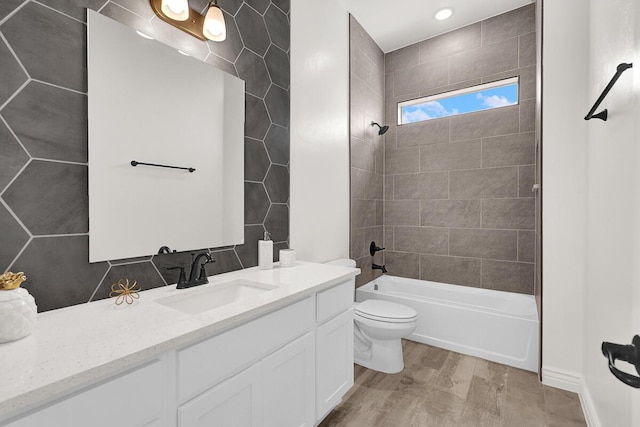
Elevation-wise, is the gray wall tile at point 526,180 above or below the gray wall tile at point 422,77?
below

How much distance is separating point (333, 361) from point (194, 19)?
6.27 ft

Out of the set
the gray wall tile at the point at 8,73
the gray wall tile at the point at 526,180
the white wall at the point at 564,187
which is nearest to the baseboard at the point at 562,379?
the white wall at the point at 564,187

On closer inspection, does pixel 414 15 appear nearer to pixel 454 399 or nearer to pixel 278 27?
pixel 278 27

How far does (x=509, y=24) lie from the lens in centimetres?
284

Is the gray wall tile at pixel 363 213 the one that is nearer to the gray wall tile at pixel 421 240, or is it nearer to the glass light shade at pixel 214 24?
the gray wall tile at pixel 421 240

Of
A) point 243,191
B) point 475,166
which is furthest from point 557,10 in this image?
point 243,191

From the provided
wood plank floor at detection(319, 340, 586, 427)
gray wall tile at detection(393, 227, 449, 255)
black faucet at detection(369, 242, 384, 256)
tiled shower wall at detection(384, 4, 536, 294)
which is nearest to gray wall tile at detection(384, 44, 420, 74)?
tiled shower wall at detection(384, 4, 536, 294)

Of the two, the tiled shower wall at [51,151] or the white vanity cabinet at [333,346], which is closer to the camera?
the tiled shower wall at [51,151]

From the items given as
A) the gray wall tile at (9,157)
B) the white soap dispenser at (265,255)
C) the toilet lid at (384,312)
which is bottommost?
the toilet lid at (384,312)

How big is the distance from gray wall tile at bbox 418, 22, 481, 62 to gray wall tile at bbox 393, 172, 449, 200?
127 cm

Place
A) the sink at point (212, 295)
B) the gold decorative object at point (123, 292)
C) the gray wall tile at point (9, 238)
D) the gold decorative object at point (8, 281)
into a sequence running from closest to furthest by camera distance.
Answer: the gold decorative object at point (8, 281)
the gray wall tile at point (9, 238)
the gold decorative object at point (123, 292)
the sink at point (212, 295)

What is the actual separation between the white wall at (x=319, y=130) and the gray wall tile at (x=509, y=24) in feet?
4.57

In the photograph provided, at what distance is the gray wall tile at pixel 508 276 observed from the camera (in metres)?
2.79

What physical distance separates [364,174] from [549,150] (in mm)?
1551
